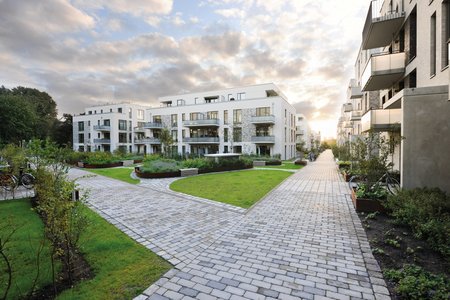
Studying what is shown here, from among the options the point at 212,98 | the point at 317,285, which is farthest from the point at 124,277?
the point at 212,98

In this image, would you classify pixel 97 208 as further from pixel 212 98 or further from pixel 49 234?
pixel 212 98

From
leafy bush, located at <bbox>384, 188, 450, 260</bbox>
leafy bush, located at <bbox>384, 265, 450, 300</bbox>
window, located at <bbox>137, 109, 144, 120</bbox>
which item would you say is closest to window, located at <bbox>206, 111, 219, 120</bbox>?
window, located at <bbox>137, 109, 144, 120</bbox>

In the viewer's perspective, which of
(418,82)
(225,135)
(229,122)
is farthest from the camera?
(225,135)

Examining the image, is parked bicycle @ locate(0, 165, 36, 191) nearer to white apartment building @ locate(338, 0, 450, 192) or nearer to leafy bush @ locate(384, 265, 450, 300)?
leafy bush @ locate(384, 265, 450, 300)

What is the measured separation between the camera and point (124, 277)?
12.5 ft

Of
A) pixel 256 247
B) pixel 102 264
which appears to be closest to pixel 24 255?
pixel 102 264

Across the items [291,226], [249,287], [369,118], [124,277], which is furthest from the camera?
[369,118]

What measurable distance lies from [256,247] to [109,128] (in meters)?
53.1

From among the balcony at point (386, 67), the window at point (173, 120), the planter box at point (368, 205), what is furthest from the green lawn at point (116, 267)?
the window at point (173, 120)

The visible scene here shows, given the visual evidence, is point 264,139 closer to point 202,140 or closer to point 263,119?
point 263,119

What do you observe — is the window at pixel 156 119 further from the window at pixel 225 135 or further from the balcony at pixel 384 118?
the balcony at pixel 384 118

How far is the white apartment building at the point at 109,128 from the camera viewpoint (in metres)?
50.7

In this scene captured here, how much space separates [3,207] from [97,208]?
11.7 ft

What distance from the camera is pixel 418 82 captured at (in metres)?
9.94
